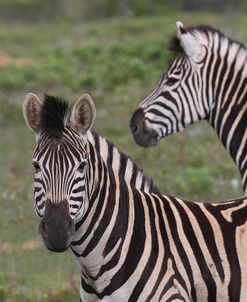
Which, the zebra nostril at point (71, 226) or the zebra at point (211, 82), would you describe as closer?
the zebra nostril at point (71, 226)

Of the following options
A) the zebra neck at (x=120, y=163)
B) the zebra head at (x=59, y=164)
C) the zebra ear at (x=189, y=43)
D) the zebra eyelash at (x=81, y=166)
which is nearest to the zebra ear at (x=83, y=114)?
the zebra head at (x=59, y=164)

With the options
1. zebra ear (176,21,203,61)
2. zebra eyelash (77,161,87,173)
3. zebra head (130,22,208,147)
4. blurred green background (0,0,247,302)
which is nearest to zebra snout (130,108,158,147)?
zebra head (130,22,208,147)

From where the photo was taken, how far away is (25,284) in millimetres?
9344

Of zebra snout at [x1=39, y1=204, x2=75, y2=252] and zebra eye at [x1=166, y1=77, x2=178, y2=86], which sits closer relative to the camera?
zebra snout at [x1=39, y1=204, x2=75, y2=252]

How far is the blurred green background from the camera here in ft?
34.7

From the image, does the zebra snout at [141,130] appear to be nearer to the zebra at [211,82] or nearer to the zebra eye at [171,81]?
the zebra at [211,82]

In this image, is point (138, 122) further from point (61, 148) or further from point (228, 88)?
point (61, 148)

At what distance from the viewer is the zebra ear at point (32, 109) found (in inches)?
226

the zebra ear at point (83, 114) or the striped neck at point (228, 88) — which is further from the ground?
the striped neck at point (228, 88)

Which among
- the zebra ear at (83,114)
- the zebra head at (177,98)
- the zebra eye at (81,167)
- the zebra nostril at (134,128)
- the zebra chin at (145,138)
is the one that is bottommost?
the zebra eye at (81,167)

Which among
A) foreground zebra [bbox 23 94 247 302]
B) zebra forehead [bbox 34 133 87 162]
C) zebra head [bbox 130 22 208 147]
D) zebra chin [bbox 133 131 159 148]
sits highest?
zebra head [bbox 130 22 208 147]

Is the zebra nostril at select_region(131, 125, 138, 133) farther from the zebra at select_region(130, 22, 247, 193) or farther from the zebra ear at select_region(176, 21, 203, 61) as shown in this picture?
the zebra ear at select_region(176, 21, 203, 61)

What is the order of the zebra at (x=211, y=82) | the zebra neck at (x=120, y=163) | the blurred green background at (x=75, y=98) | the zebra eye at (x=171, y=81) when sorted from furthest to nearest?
the blurred green background at (x=75, y=98)
the zebra eye at (x=171, y=81)
the zebra at (x=211, y=82)
the zebra neck at (x=120, y=163)

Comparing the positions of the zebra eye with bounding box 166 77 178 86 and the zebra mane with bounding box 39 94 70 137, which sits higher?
the zebra eye with bounding box 166 77 178 86
